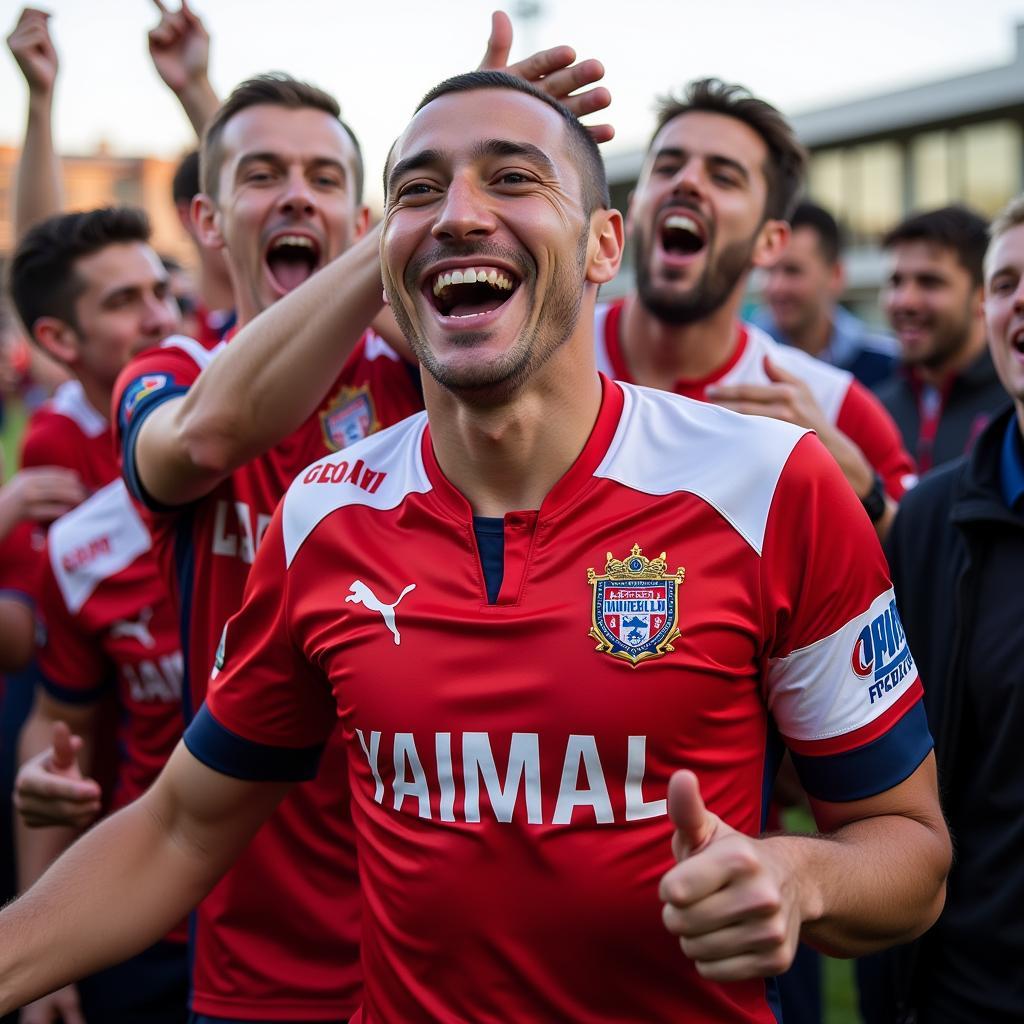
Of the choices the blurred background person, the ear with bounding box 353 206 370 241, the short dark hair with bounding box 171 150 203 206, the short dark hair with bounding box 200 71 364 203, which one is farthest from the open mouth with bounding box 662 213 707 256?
the blurred background person

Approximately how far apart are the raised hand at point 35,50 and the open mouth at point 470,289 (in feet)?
9.61

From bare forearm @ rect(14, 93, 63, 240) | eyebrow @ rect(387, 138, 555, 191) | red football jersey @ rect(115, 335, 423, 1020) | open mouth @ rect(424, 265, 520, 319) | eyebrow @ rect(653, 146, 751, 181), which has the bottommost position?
red football jersey @ rect(115, 335, 423, 1020)

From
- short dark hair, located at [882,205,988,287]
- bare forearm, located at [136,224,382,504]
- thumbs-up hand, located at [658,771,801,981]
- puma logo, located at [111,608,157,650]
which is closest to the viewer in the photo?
thumbs-up hand, located at [658,771,801,981]

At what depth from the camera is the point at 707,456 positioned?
220 cm

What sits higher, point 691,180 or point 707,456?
point 691,180

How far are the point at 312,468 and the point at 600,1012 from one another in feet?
3.83

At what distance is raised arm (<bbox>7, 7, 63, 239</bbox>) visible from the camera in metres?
4.55

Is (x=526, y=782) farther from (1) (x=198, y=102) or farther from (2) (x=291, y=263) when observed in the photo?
(1) (x=198, y=102)

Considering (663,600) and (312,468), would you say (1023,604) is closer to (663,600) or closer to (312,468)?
(663,600)

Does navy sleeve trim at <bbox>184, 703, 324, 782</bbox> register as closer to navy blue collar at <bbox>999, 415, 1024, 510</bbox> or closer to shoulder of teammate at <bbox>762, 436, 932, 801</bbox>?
shoulder of teammate at <bbox>762, 436, 932, 801</bbox>

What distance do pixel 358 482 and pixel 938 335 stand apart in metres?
4.69

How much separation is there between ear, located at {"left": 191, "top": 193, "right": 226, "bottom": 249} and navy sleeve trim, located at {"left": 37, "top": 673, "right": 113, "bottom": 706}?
1.43 metres

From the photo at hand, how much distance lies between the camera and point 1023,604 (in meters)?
2.80

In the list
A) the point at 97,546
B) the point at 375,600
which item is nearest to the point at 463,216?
the point at 375,600
